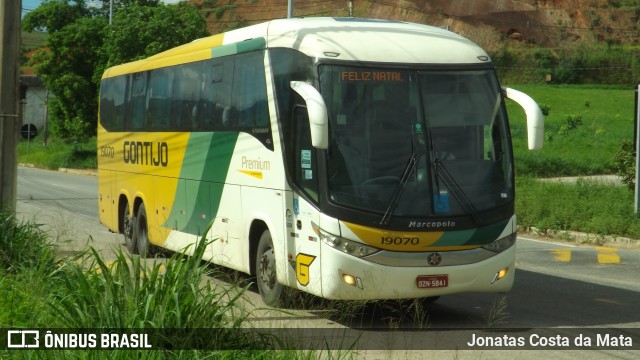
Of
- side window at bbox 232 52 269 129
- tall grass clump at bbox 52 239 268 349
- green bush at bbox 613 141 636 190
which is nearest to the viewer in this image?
tall grass clump at bbox 52 239 268 349

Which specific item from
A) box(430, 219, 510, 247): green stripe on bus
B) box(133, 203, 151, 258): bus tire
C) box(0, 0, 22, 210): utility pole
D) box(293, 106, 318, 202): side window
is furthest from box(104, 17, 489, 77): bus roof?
box(133, 203, 151, 258): bus tire

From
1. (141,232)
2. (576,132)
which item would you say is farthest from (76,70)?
(141,232)

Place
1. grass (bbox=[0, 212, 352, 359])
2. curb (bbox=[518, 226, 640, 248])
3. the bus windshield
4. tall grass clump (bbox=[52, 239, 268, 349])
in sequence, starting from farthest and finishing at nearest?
curb (bbox=[518, 226, 640, 248]), the bus windshield, tall grass clump (bbox=[52, 239, 268, 349]), grass (bbox=[0, 212, 352, 359])

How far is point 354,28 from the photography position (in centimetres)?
1117

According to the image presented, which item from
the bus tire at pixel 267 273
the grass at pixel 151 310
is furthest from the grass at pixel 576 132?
the grass at pixel 151 310

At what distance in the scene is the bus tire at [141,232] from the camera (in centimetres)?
1650

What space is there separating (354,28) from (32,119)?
94.8 metres

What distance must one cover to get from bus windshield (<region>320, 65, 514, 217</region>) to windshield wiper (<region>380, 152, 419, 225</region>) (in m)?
0.01

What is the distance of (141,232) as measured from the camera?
54.9 feet

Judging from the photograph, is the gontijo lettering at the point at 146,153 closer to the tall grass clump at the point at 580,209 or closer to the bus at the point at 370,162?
the bus at the point at 370,162

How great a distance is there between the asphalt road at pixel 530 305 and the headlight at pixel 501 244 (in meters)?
0.62

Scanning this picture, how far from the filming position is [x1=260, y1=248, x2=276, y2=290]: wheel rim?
11250 millimetres

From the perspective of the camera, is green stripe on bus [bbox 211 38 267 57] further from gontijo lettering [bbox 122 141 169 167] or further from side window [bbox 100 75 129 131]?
side window [bbox 100 75 129 131]

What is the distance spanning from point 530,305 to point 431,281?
2.13 metres
